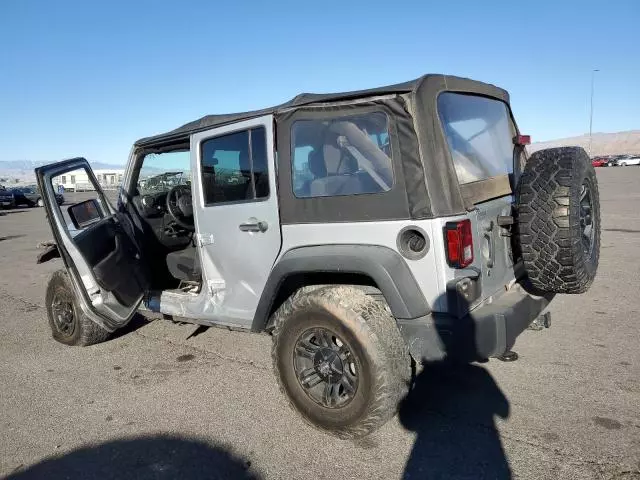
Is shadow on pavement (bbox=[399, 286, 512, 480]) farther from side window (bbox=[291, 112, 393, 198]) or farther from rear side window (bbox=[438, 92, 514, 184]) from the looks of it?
rear side window (bbox=[438, 92, 514, 184])

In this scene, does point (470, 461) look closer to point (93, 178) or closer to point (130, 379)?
point (130, 379)

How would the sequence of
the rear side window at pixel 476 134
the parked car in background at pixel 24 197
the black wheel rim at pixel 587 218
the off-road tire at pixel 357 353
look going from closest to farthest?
the off-road tire at pixel 357 353, the rear side window at pixel 476 134, the black wheel rim at pixel 587 218, the parked car in background at pixel 24 197

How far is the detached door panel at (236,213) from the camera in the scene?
3.38 metres

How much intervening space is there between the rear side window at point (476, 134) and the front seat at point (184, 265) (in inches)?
105

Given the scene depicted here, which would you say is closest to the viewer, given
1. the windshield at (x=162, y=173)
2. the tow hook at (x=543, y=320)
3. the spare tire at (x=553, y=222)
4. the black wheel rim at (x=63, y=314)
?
the spare tire at (x=553, y=222)

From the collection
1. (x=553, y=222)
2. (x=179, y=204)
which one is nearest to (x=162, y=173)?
(x=179, y=204)

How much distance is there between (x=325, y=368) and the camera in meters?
2.99

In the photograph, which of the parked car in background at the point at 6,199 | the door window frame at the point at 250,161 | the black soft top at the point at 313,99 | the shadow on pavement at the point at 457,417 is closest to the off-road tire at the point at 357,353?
the shadow on pavement at the point at 457,417

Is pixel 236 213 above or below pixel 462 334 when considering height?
above

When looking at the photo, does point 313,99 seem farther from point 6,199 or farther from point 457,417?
point 6,199

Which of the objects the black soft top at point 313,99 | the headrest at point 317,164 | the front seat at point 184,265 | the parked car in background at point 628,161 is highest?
the black soft top at point 313,99

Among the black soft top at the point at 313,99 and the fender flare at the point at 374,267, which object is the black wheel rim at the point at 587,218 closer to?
the black soft top at the point at 313,99

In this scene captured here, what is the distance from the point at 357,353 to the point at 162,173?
300 centimetres

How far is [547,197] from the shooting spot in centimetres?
287
